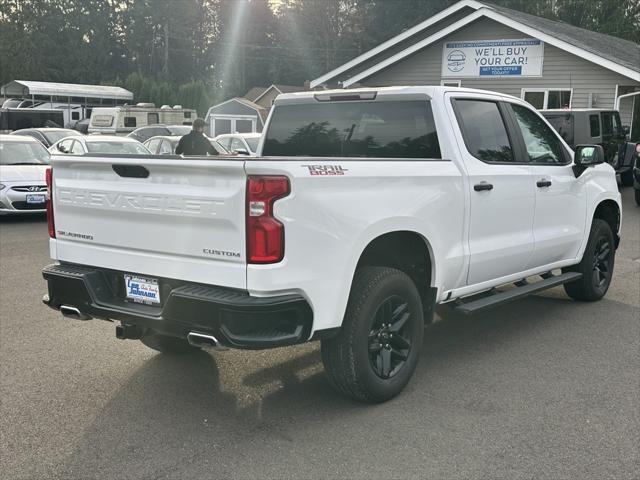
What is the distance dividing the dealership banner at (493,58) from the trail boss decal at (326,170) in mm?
18935

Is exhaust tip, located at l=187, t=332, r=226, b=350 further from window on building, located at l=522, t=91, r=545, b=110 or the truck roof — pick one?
window on building, located at l=522, t=91, r=545, b=110

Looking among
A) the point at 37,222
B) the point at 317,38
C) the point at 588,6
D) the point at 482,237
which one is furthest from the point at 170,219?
the point at 317,38

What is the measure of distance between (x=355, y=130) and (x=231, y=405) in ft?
7.17

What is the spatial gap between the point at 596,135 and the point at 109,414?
14369 millimetres

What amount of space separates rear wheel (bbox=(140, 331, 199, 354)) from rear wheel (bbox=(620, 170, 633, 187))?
50.7ft

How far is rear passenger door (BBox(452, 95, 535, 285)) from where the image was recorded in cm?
485

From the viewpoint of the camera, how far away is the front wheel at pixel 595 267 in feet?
21.4

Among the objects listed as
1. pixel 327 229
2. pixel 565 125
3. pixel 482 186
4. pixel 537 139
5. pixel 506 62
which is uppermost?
pixel 506 62

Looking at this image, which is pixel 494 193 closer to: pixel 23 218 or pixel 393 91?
pixel 393 91

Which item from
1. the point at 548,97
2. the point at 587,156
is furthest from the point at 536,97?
the point at 587,156

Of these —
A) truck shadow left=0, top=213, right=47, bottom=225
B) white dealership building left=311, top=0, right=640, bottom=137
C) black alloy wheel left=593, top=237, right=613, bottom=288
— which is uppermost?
white dealership building left=311, top=0, right=640, bottom=137

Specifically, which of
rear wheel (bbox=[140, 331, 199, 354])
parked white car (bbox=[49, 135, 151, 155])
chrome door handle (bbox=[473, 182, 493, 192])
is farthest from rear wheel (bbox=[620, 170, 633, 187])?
rear wheel (bbox=[140, 331, 199, 354])

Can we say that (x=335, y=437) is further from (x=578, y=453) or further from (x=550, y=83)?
(x=550, y=83)

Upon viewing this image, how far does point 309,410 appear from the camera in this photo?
13.5 feet
